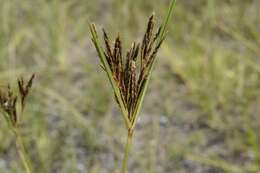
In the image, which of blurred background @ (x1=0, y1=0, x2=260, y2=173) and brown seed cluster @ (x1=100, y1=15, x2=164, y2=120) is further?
blurred background @ (x1=0, y1=0, x2=260, y2=173)

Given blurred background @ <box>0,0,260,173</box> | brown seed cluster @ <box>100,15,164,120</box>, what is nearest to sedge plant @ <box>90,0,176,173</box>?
brown seed cluster @ <box>100,15,164,120</box>

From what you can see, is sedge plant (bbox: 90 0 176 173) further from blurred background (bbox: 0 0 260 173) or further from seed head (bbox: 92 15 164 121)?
blurred background (bbox: 0 0 260 173)

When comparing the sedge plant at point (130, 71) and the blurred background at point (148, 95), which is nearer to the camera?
the sedge plant at point (130, 71)

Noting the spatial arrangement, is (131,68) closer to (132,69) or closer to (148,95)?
(132,69)

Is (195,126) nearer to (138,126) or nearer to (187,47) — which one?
(138,126)

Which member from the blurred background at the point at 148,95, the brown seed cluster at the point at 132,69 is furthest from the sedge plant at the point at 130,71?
the blurred background at the point at 148,95

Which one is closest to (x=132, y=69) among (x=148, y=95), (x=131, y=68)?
(x=131, y=68)

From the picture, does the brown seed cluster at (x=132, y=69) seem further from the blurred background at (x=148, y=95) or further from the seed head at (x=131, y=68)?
the blurred background at (x=148, y=95)

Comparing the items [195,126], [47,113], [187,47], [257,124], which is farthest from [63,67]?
[257,124]
